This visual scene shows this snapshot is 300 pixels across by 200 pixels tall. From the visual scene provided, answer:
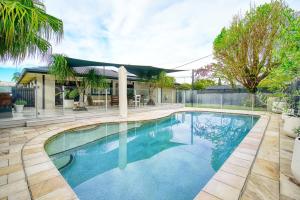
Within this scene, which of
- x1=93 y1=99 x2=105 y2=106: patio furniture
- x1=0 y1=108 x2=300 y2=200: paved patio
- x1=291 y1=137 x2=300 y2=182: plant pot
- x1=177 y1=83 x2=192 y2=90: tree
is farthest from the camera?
x1=177 y1=83 x2=192 y2=90: tree

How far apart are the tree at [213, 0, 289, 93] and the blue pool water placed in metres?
8.12

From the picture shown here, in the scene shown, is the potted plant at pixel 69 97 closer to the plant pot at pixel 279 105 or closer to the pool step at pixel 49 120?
the pool step at pixel 49 120

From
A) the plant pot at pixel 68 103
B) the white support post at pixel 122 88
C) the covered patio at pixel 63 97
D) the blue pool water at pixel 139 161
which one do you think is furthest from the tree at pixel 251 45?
the plant pot at pixel 68 103

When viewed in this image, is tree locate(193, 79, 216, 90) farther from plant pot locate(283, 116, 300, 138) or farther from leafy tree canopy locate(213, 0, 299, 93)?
plant pot locate(283, 116, 300, 138)

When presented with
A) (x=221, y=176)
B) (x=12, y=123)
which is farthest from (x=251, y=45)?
(x=12, y=123)

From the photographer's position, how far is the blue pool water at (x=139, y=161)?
2.82 m

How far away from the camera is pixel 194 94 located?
18141 millimetres

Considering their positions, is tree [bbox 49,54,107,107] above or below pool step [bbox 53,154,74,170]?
above

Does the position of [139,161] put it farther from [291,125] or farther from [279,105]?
[279,105]

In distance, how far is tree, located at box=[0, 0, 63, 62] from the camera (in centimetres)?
222

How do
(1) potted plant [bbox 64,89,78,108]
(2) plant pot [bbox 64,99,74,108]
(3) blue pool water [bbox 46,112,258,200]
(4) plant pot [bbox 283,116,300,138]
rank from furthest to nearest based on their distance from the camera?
(2) plant pot [bbox 64,99,74,108], (1) potted plant [bbox 64,89,78,108], (4) plant pot [bbox 283,116,300,138], (3) blue pool water [bbox 46,112,258,200]

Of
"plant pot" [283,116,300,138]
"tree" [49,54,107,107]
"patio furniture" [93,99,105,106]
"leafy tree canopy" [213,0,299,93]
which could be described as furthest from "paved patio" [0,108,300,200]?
"leafy tree canopy" [213,0,299,93]

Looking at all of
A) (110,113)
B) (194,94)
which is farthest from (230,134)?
(194,94)

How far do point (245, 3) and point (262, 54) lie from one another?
Result: 426cm
